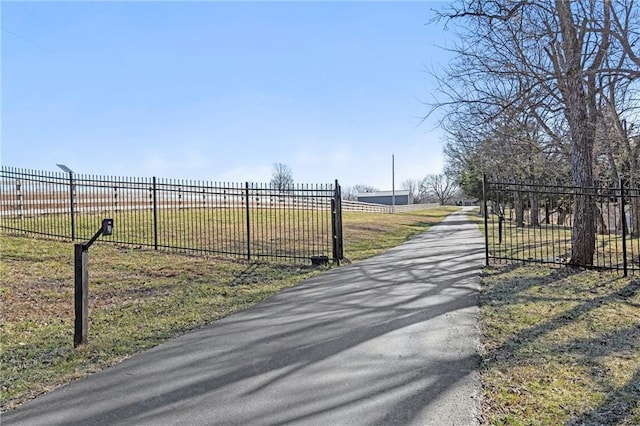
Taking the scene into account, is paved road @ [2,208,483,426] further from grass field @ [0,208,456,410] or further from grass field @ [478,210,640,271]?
grass field @ [478,210,640,271]

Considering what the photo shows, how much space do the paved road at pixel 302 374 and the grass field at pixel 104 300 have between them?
1.40 feet

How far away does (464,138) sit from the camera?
20516 millimetres

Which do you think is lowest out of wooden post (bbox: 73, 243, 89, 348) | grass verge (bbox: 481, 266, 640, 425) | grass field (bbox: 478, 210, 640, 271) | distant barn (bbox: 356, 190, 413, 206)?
grass verge (bbox: 481, 266, 640, 425)

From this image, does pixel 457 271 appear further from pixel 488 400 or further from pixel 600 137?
pixel 600 137

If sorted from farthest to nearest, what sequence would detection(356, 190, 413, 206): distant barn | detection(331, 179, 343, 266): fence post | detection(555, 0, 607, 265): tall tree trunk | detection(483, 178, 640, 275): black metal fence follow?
detection(356, 190, 413, 206): distant barn, detection(331, 179, 343, 266): fence post, detection(555, 0, 607, 265): tall tree trunk, detection(483, 178, 640, 275): black metal fence

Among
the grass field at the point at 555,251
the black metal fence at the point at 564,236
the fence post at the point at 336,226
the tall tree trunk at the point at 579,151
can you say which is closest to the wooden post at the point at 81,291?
the fence post at the point at 336,226

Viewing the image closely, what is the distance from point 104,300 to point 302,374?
13.1ft

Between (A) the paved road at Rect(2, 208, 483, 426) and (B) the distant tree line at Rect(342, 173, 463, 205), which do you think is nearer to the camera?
(A) the paved road at Rect(2, 208, 483, 426)

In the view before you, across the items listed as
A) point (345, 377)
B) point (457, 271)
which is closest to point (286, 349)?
point (345, 377)

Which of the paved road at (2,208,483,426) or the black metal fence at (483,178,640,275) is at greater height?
the black metal fence at (483,178,640,275)

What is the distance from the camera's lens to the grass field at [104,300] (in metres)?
4.51

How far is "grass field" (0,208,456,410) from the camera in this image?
14.8 ft

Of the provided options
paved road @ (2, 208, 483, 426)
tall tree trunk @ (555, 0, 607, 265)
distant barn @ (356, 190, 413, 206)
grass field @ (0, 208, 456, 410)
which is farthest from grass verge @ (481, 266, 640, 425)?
distant barn @ (356, 190, 413, 206)

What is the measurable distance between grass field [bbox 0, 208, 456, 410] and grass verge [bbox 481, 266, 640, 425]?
11.8 ft
